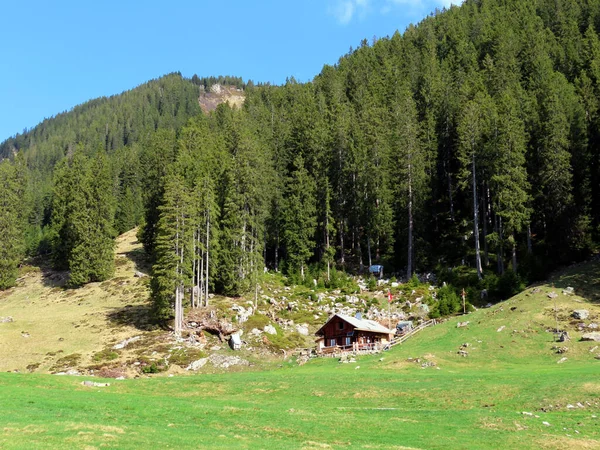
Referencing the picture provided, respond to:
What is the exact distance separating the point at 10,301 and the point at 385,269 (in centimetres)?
5324

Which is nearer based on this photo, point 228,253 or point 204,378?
point 204,378

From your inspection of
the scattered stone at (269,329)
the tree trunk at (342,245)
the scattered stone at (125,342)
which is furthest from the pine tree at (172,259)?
the tree trunk at (342,245)

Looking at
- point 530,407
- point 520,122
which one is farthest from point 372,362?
point 520,122

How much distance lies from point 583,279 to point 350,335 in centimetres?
2509

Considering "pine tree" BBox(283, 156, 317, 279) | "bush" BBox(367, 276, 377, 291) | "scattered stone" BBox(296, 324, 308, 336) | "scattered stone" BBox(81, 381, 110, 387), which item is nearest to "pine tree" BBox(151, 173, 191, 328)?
"scattered stone" BBox(296, 324, 308, 336)

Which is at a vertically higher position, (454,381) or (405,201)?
(405,201)

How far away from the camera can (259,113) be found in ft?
363

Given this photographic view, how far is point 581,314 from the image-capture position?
43344 mm

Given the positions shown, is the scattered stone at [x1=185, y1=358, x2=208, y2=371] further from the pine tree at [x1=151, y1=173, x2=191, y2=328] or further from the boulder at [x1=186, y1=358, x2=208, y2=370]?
the pine tree at [x1=151, y1=173, x2=191, y2=328]

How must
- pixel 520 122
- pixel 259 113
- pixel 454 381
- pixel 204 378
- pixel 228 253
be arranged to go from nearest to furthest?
pixel 454 381, pixel 204 378, pixel 228 253, pixel 520 122, pixel 259 113

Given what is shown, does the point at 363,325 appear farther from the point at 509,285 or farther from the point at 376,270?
the point at 376,270

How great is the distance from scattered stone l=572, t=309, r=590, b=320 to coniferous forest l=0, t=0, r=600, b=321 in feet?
46.9

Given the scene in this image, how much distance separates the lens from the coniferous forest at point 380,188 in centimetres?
6091

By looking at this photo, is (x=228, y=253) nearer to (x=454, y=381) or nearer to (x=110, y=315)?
(x=110, y=315)
